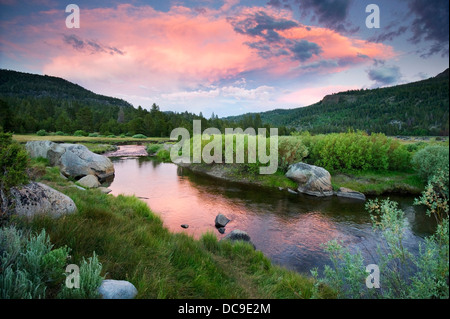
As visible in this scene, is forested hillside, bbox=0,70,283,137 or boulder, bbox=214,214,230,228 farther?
forested hillside, bbox=0,70,283,137

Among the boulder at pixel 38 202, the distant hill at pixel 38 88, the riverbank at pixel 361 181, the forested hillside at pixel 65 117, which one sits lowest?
the riverbank at pixel 361 181

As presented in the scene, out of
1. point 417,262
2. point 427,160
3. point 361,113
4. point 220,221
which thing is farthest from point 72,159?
point 361,113

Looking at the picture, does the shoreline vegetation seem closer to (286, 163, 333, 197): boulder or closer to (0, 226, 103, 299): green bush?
(0, 226, 103, 299): green bush

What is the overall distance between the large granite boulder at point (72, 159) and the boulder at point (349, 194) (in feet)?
78.9

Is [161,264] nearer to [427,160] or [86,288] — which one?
[86,288]

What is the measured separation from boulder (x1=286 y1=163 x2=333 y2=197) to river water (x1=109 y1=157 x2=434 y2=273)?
115 cm

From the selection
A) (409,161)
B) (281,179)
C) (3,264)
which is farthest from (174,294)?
(409,161)

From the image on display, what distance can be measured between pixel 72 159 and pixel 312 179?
2414cm

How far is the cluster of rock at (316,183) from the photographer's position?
1998 centimetres

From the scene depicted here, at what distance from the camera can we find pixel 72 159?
2159 centimetres

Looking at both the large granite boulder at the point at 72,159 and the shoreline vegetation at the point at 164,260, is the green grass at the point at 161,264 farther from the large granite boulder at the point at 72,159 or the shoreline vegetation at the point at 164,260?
the large granite boulder at the point at 72,159

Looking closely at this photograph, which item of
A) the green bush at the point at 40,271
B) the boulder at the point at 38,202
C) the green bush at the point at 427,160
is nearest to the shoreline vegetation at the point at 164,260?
the green bush at the point at 40,271

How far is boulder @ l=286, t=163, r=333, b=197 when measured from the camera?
66.2ft

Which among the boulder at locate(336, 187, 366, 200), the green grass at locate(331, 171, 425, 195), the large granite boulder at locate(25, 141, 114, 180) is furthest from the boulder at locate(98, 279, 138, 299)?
the large granite boulder at locate(25, 141, 114, 180)
